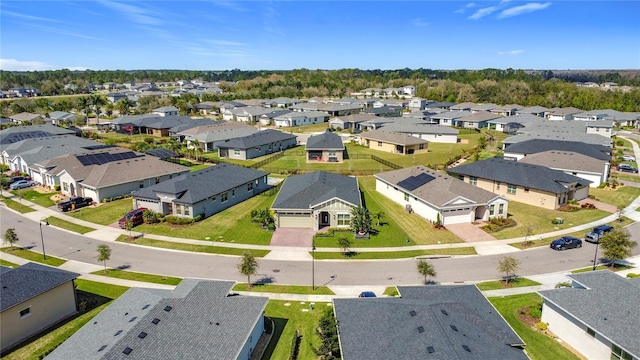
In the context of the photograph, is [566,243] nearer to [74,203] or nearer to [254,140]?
[74,203]

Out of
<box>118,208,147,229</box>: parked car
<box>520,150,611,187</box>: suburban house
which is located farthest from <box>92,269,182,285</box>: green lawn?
<box>520,150,611,187</box>: suburban house

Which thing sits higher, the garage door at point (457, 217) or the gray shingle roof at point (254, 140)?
the gray shingle roof at point (254, 140)

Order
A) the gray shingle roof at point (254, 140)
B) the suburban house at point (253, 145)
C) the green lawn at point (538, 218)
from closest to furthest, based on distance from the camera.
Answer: the green lawn at point (538, 218) → the suburban house at point (253, 145) → the gray shingle roof at point (254, 140)

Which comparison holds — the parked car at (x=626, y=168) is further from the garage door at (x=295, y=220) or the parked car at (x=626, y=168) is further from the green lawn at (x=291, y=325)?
the green lawn at (x=291, y=325)

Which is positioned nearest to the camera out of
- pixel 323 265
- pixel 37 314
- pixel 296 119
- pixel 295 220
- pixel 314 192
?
pixel 37 314

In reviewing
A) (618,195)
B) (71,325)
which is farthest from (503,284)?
(618,195)

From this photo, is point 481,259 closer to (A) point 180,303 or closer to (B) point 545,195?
(B) point 545,195

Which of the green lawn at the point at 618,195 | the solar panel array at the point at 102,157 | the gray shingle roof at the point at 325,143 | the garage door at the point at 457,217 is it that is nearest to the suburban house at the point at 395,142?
the gray shingle roof at the point at 325,143
